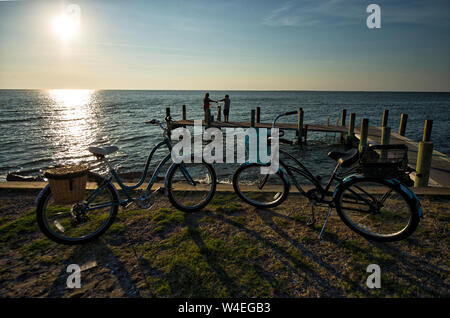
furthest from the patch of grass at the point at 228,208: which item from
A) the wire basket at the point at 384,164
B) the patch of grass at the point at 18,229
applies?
the patch of grass at the point at 18,229

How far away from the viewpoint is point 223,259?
311 cm

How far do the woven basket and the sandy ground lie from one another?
0.73 m

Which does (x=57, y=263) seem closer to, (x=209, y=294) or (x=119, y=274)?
(x=119, y=274)

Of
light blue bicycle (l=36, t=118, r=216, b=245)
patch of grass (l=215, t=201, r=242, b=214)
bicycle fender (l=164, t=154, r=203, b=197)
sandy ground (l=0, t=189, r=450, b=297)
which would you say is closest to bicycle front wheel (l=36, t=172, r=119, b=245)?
light blue bicycle (l=36, t=118, r=216, b=245)

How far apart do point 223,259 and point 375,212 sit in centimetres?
222

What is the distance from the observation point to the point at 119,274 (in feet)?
9.51

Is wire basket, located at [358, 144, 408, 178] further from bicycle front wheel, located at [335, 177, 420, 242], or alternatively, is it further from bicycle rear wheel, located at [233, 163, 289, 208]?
bicycle rear wheel, located at [233, 163, 289, 208]

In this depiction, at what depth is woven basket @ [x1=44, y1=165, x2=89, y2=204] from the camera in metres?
3.05

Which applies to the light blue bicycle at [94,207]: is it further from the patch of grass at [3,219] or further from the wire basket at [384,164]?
the wire basket at [384,164]
